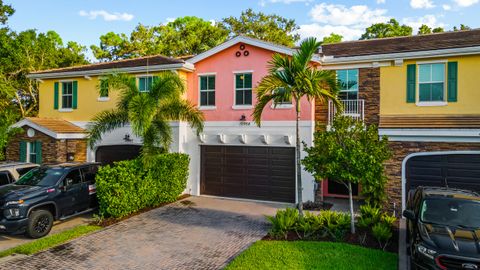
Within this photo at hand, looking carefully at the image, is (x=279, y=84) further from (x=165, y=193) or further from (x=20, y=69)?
(x=20, y=69)

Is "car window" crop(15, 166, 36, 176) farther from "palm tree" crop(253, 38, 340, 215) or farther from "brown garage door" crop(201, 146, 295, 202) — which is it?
"palm tree" crop(253, 38, 340, 215)

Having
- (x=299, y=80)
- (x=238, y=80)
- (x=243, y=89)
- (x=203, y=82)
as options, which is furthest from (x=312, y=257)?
(x=203, y=82)

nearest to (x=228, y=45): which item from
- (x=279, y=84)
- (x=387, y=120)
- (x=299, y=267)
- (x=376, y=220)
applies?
(x=279, y=84)

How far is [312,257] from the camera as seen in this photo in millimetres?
7844

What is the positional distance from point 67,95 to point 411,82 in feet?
55.6

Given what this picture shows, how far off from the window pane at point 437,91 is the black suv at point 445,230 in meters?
5.67

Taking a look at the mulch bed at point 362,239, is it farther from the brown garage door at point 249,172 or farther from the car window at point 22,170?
the car window at point 22,170

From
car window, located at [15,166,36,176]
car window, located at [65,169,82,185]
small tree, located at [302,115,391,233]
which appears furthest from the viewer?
car window, located at [15,166,36,176]

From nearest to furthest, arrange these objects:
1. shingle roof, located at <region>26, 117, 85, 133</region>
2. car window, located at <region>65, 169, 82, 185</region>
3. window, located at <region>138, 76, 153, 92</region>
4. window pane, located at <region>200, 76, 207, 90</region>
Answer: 1. car window, located at <region>65, 169, 82, 185</region>
2. window pane, located at <region>200, 76, 207, 90</region>
3. shingle roof, located at <region>26, 117, 85, 133</region>
4. window, located at <region>138, 76, 153, 92</region>

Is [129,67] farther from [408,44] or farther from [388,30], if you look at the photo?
[388,30]

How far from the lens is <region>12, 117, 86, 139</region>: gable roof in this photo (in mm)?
16359

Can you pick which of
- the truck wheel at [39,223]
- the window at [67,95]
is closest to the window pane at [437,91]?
the truck wheel at [39,223]

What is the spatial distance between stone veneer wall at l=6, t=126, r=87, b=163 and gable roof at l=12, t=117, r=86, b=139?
0.24 metres

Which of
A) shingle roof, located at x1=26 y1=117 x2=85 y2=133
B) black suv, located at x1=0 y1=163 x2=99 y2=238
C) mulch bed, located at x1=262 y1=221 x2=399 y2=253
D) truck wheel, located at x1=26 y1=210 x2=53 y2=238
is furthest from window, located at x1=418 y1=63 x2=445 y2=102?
shingle roof, located at x1=26 y1=117 x2=85 y2=133
